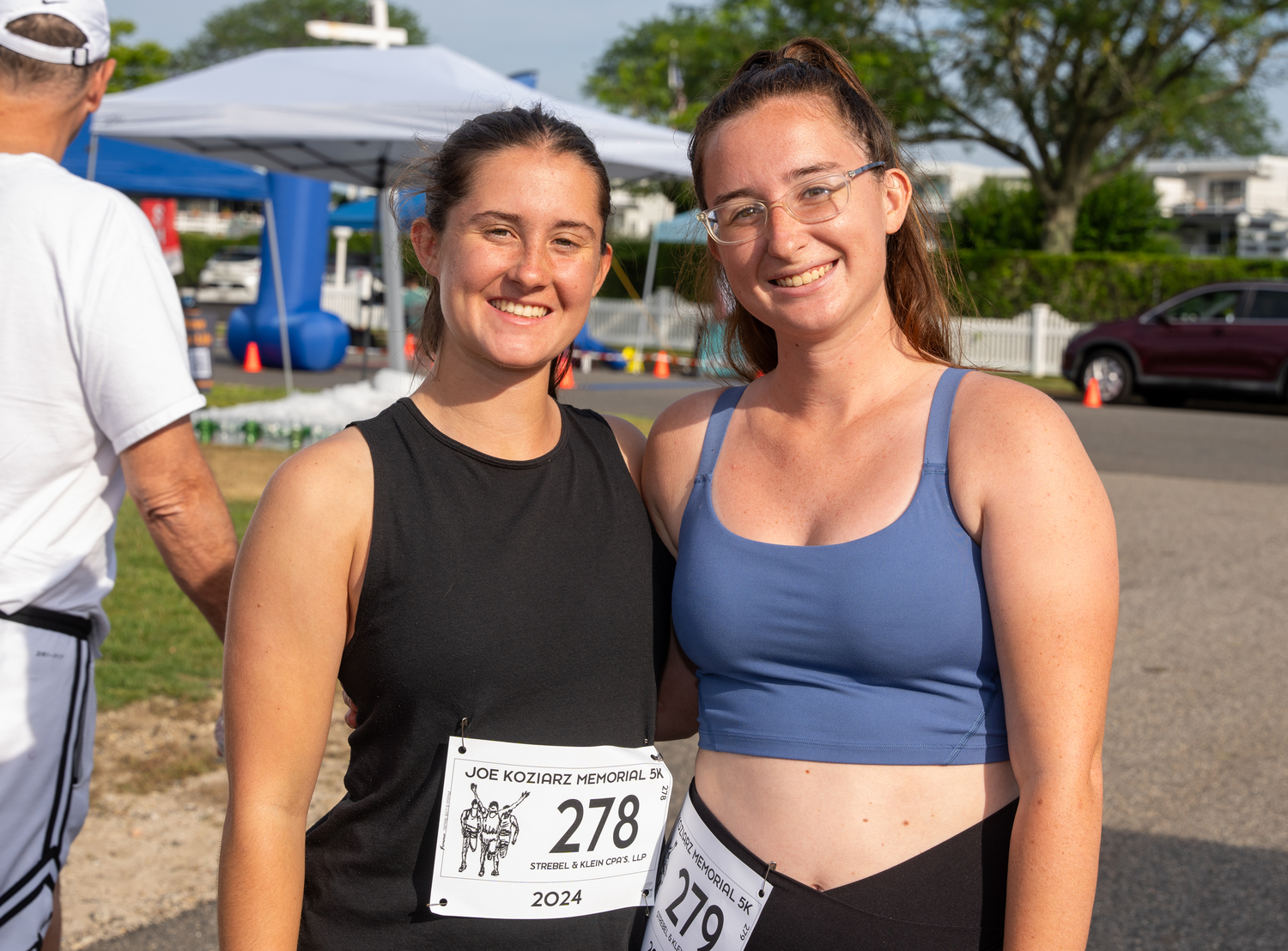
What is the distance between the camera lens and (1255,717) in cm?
486

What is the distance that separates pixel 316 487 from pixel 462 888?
23.9 inches

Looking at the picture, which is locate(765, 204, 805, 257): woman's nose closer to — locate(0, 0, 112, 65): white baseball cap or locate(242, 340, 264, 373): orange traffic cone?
locate(0, 0, 112, 65): white baseball cap

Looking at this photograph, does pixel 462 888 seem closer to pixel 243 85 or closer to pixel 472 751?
Result: pixel 472 751

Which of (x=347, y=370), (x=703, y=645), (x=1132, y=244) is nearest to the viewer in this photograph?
(x=703, y=645)

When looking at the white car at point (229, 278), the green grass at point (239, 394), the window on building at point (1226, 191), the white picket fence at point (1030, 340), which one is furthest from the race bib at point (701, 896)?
the window on building at point (1226, 191)

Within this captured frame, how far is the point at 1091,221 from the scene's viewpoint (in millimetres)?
31859

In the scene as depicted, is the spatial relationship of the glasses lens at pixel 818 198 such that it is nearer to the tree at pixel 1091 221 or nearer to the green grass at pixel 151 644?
the green grass at pixel 151 644

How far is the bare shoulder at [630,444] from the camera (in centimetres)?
204

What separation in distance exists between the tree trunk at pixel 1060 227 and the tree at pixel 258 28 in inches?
2164

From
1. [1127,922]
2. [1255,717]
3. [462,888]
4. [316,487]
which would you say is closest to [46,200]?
[316,487]

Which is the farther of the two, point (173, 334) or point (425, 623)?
point (173, 334)

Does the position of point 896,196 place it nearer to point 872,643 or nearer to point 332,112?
point 872,643

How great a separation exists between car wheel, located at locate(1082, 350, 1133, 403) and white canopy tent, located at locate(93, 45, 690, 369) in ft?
31.6

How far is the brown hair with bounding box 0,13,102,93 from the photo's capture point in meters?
2.10
